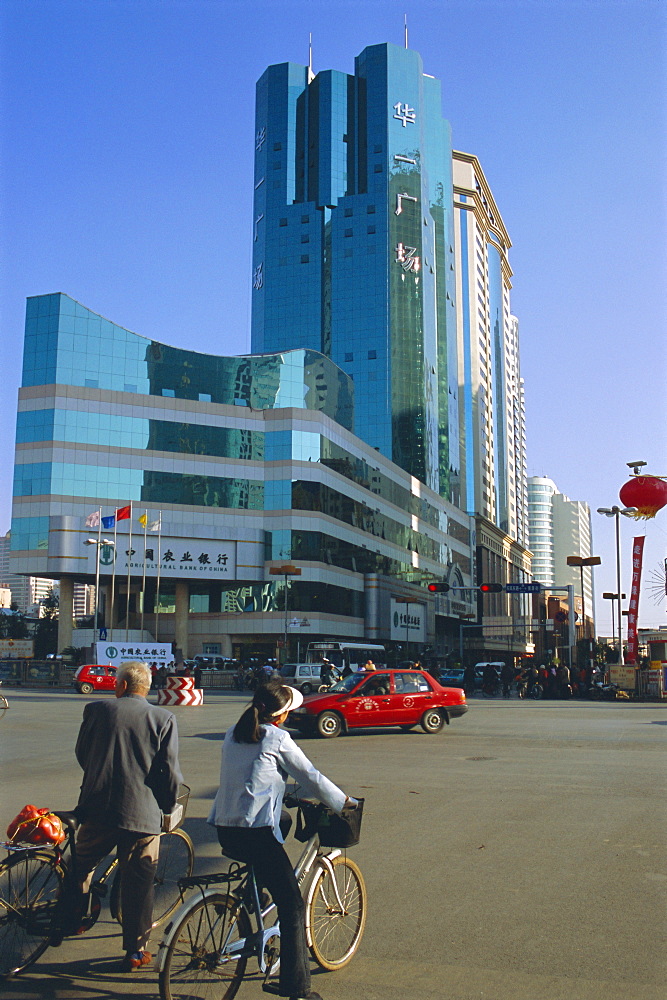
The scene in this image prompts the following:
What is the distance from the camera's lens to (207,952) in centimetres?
475

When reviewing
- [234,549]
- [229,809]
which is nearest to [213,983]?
[229,809]

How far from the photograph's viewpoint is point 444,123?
13050 cm

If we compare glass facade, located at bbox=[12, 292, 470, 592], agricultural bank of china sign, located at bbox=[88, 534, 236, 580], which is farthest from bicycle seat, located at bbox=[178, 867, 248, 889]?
glass facade, located at bbox=[12, 292, 470, 592]

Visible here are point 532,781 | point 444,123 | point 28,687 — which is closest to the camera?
point 532,781

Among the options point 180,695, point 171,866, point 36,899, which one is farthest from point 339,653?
point 36,899

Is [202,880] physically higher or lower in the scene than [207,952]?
higher

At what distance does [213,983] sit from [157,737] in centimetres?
145

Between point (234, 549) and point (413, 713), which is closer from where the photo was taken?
point (413, 713)

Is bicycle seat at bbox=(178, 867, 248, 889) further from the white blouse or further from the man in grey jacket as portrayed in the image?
the man in grey jacket

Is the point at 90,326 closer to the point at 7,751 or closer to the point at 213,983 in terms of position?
the point at 7,751

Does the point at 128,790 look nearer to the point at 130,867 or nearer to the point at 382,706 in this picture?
the point at 130,867

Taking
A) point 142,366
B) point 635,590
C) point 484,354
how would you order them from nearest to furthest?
point 635,590 < point 142,366 < point 484,354

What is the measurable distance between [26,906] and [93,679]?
37.4 meters

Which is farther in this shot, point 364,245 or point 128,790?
point 364,245
